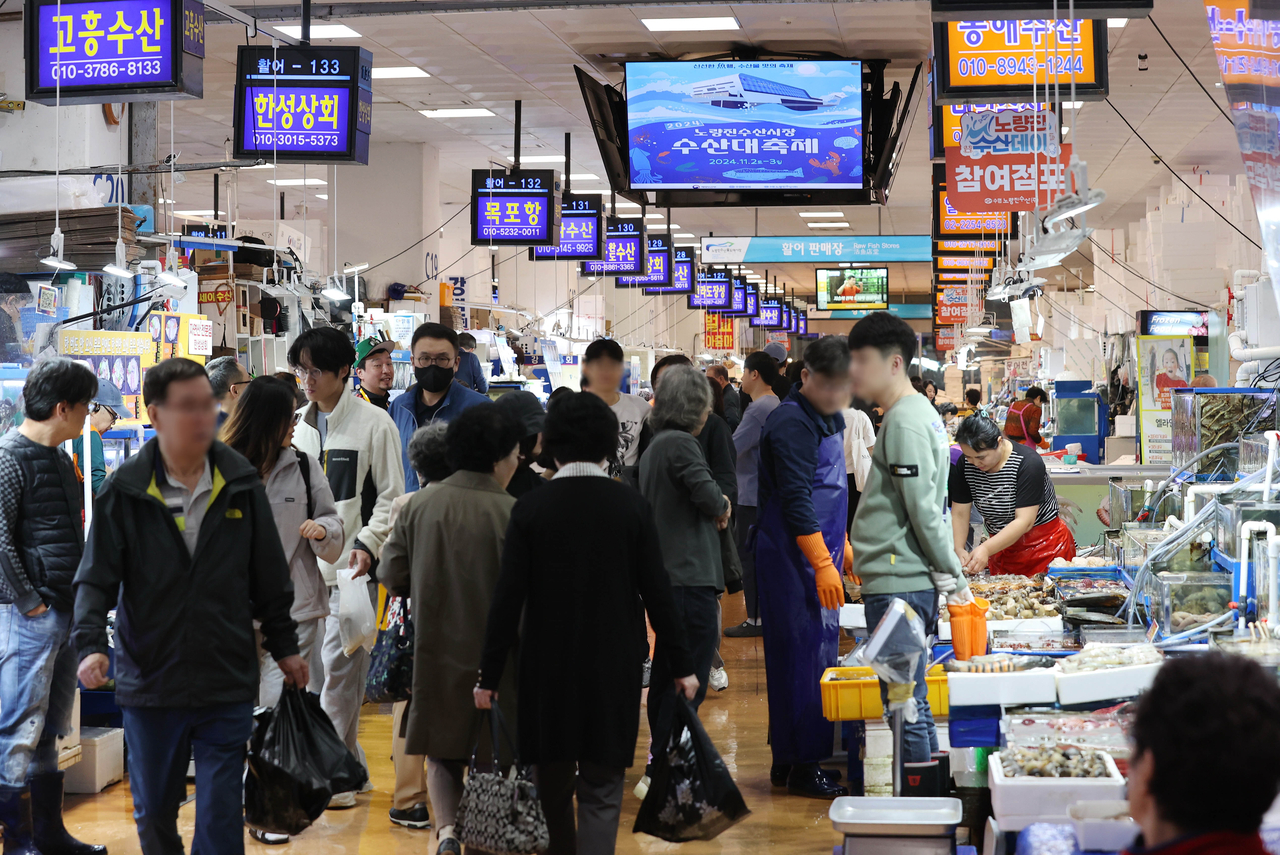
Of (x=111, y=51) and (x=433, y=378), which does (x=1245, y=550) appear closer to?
(x=433, y=378)

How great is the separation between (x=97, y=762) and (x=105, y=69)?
3336 mm

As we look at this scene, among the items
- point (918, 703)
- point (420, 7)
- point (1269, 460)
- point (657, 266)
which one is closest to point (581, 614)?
point (918, 703)

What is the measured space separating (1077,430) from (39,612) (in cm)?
1198

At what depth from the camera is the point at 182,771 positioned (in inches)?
130

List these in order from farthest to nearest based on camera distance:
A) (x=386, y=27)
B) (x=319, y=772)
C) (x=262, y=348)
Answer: (x=262, y=348)
(x=386, y=27)
(x=319, y=772)

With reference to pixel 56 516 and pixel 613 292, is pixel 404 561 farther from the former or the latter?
pixel 613 292

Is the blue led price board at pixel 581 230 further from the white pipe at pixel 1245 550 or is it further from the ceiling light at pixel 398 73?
the white pipe at pixel 1245 550

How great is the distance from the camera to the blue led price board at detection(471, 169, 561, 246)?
41.3 ft

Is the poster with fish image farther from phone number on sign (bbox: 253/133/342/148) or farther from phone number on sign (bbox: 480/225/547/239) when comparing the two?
phone number on sign (bbox: 253/133/342/148)

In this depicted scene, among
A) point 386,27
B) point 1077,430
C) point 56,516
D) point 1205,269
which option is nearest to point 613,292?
point 1205,269

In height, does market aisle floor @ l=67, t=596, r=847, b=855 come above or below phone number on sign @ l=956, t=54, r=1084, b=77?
below

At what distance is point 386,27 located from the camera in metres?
10.4

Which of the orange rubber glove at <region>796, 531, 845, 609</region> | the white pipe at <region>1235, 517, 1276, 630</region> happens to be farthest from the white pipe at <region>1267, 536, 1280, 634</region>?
the orange rubber glove at <region>796, 531, 845, 609</region>

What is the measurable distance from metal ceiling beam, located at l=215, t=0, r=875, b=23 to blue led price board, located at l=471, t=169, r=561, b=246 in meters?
2.94
